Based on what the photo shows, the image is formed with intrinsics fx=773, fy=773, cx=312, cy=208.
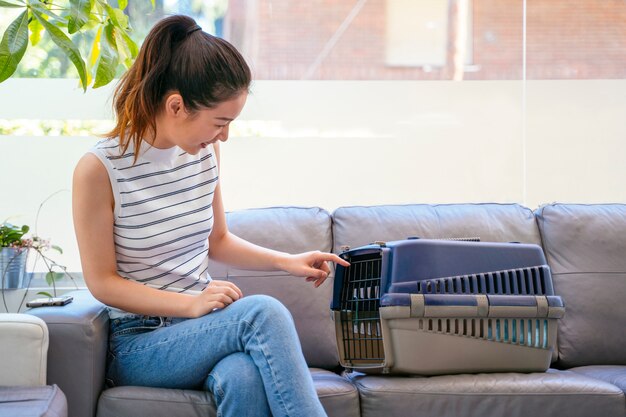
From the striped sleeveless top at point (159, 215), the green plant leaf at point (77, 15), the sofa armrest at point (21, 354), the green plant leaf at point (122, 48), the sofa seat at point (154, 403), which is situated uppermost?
the green plant leaf at point (77, 15)

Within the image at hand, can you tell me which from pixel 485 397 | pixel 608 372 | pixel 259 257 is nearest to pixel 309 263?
pixel 259 257

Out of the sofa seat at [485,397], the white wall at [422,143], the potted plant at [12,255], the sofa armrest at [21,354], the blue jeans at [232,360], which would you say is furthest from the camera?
the white wall at [422,143]

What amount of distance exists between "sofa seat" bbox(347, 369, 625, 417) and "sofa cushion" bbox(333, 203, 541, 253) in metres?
0.61

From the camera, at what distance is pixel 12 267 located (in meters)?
2.74

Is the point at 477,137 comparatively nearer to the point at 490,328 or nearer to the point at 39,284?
the point at 490,328

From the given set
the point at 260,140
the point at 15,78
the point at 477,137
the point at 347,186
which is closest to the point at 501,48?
the point at 477,137

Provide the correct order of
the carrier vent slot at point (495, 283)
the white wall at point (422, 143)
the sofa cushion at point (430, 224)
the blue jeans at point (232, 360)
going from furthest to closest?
the white wall at point (422, 143)
the sofa cushion at point (430, 224)
the carrier vent slot at point (495, 283)
the blue jeans at point (232, 360)

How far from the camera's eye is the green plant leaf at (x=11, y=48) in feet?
4.82

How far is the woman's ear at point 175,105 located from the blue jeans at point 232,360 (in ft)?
1.41

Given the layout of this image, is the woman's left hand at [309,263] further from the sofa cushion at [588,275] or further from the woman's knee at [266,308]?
the sofa cushion at [588,275]

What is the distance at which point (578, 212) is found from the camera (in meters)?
2.54

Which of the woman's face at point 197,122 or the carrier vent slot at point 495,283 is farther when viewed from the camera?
the carrier vent slot at point 495,283

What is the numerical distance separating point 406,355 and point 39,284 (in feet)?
5.25

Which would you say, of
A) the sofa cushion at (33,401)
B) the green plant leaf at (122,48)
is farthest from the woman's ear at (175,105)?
the sofa cushion at (33,401)
